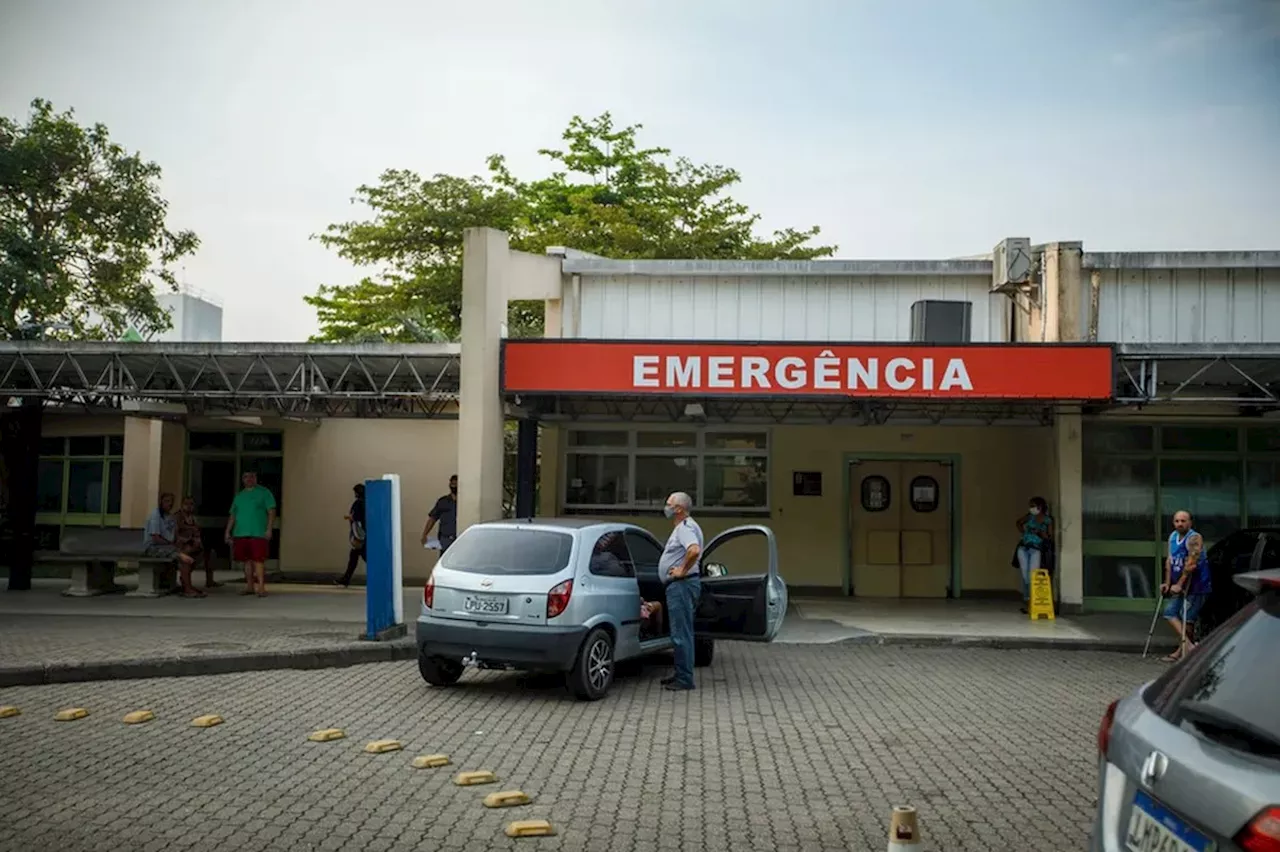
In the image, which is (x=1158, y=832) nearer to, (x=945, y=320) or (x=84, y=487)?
(x=945, y=320)

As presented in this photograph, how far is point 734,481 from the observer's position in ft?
65.2

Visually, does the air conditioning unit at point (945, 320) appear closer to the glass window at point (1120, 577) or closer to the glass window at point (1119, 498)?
the glass window at point (1119, 498)

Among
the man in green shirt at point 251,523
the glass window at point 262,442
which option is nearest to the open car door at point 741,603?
the man in green shirt at point 251,523

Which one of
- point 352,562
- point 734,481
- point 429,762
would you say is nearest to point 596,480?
point 734,481

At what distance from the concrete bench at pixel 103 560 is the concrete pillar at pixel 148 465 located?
143 inches

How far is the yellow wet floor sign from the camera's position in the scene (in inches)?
644

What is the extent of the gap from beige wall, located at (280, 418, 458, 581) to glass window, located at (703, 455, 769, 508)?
4.83m

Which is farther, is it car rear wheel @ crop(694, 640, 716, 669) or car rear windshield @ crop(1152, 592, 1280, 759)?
car rear wheel @ crop(694, 640, 716, 669)

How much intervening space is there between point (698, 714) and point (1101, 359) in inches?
313

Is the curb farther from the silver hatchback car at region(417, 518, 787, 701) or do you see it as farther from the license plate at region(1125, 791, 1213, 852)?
the license plate at region(1125, 791, 1213, 852)

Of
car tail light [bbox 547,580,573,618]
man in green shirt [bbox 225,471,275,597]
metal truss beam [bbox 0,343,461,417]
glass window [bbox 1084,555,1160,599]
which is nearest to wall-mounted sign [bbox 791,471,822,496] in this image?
glass window [bbox 1084,555,1160,599]

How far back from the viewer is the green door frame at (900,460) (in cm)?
1939

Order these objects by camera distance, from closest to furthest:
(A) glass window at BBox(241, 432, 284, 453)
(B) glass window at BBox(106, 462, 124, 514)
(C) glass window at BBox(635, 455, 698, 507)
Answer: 1. (C) glass window at BBox(635, 455, 698, 507)
2. (A) glass window at BBox(241, 432, 284, 453)
3. (B) glass window at BBox(106, 462, 124, 514)

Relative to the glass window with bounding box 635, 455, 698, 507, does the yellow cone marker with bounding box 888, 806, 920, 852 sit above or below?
below
